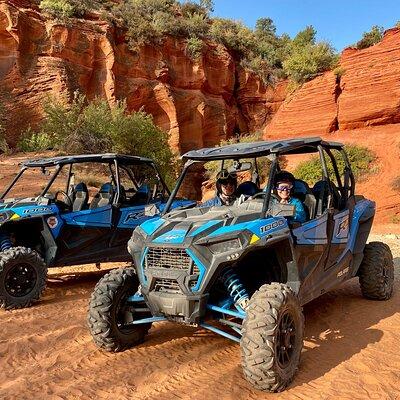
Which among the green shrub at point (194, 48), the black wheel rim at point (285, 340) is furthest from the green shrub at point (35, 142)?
the black wheel rim at point (285, 340)

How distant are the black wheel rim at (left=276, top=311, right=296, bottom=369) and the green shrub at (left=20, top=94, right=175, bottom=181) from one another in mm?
17760

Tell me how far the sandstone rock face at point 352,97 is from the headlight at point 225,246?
20.0 meters

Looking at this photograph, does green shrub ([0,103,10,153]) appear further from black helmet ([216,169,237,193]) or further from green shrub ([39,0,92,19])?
black helmet ([216,169,237,193])

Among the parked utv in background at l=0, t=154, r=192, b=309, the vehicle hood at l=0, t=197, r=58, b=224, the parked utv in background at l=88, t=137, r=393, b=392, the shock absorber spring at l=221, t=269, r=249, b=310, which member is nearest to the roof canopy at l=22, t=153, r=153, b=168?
the parked utv in background at l=0, t=154, r=192, b=309

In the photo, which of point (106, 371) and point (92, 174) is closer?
point (106, 371)

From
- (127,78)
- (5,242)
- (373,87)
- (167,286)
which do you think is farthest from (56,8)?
(167,286)

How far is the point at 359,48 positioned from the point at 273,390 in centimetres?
2552

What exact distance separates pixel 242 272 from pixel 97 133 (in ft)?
59.9

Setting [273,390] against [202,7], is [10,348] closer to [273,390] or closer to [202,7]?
[273,390]

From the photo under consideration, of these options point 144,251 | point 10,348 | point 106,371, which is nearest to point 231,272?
point 144,251

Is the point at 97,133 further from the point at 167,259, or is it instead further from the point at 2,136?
the point at 167,259

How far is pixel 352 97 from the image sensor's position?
73.8 ft

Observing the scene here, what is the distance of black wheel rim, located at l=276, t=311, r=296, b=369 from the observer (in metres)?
3.63

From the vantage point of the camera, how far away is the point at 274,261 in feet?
14.7
